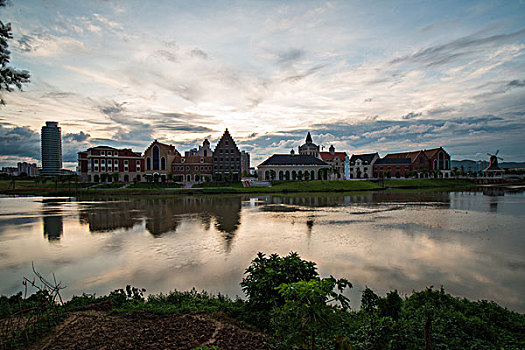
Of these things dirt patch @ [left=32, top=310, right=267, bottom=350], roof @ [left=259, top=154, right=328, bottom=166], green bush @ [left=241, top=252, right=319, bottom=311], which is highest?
roof @ [left=259, top=154, right=328, bottom=166]

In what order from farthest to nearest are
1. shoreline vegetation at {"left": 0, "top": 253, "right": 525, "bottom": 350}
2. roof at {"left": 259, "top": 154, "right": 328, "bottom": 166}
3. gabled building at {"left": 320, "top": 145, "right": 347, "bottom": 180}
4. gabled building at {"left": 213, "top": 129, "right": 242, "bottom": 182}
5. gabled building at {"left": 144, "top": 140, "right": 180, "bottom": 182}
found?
gabled building at {"left": 320, "top": 145, "right": 347, "bottom": 180}
gabled building at {"left": 213, "top": 129, "right": 242, "bottom": 182}
roof at {"left": 259, "top": 154, "right": 328, "bottom": 166}
gabled building at {"left": 144, "top": 140, "right": 180, "bottom": 182}
shoreline vegetation at {"left": 0, "top": 253, "right": 525, "bottom": 350}

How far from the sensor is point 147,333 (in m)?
5.65

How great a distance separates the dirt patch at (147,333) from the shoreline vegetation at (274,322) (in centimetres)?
2

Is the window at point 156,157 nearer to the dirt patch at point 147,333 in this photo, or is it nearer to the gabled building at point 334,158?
the gabled building at point 334,158

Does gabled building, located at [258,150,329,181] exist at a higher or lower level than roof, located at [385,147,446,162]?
lower

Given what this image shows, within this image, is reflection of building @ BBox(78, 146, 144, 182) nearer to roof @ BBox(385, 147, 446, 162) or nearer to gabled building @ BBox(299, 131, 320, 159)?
gabled building @ BBox(299, 131, 320, 159)

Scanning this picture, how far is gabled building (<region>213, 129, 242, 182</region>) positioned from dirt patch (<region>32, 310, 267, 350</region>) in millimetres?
71188

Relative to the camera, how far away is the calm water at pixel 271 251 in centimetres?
939

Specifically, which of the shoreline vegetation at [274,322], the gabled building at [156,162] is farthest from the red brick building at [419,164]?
the shoreline vegetation at [274,322]

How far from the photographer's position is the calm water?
9.39m

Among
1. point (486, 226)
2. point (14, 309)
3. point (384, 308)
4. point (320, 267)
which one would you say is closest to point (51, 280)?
point (14, 309)

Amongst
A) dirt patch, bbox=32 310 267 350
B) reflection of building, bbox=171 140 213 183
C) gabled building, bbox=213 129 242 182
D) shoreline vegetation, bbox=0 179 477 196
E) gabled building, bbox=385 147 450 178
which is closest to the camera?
dirt patch, bbox=32 310 267 350

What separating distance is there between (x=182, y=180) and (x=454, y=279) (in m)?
73.1

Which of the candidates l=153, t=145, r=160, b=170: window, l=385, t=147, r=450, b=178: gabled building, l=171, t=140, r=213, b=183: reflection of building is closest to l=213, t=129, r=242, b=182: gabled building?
l=171, t=140, r=213, b=183: reflection of building
